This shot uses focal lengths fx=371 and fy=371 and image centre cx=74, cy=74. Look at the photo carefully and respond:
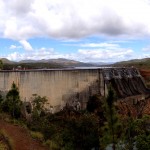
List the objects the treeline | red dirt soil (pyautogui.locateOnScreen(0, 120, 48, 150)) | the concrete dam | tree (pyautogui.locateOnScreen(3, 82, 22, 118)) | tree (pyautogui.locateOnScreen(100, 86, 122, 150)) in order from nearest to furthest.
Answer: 1. the treeline
2. tree (pyautogui.locateOnScreen(100, 86, 122, 150))
3. red dirt soil (pyautogui.locateOnScreen(0, 120, 48, 150))
4. tree (pyautogui.locateOnScreen(3, 82, 22, 118))
5. the concrete dam

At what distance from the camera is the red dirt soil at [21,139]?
24.3 metres

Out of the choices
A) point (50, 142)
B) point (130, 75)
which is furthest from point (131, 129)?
point (130, 75)

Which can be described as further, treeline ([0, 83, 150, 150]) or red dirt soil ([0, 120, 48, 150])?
red dirt soil ([0, 120, 48, 150])

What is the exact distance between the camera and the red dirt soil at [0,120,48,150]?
2428 centimetres

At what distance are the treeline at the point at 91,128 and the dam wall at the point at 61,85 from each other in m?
1.08

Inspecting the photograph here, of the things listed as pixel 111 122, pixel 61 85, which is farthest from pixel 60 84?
pixel 111 122

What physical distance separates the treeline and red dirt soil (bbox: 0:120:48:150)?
0.94m

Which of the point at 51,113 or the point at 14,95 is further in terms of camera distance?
the point at 51,113

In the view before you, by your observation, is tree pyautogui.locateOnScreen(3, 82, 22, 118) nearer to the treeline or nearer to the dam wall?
the treeline

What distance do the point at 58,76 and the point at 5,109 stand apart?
8439 millimetres

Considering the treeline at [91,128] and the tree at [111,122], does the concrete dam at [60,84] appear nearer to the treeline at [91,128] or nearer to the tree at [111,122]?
the treeline at [91,128]

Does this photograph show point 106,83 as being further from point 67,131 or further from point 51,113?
point 67,131

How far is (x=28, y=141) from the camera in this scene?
84.7 feet

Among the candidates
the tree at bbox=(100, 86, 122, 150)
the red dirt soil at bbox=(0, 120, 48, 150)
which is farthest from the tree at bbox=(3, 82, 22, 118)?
the tree at bbox=(100, 86, 122, 150)
